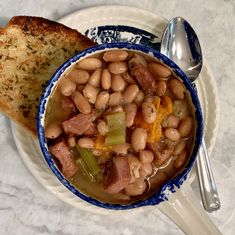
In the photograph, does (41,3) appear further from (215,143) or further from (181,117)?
(215,143)

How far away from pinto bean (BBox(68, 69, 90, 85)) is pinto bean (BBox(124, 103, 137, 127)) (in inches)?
4.9

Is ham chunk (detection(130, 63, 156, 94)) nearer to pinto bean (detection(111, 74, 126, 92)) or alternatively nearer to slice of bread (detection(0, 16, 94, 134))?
pinto bean (detection(111, 74, 126, 92))

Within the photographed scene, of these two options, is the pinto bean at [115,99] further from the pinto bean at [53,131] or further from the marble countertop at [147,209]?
the marble countertop at [147,209]

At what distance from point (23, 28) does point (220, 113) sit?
0.62 meters

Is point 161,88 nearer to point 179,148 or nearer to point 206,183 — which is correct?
point 179,148

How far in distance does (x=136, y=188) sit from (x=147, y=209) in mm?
224

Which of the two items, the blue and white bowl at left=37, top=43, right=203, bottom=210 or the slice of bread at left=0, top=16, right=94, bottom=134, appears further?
the slice of bread at left=0, top=16, right=94, bottom=134

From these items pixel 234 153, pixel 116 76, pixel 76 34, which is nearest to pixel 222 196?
pixel 234 153

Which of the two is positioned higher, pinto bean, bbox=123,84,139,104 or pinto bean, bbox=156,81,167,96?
pinto bean, bbox=156,81,167,96

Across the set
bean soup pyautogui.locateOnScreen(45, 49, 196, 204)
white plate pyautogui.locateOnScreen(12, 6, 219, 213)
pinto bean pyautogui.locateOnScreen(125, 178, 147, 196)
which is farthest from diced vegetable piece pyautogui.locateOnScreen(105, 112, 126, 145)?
white plate pyautogui.locateOnScreen(12, 6, 219, 213)

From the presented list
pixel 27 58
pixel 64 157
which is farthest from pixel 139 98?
pixel 27 58

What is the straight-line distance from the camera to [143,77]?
1.30 meters

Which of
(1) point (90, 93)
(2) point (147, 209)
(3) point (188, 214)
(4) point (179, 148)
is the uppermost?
(1) point (90, 93)

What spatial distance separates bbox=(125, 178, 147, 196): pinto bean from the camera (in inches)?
51.2
